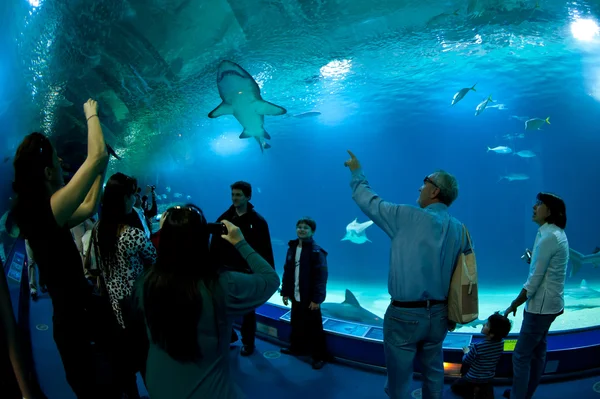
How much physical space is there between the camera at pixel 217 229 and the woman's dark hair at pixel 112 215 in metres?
1.32

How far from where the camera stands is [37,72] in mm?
5926

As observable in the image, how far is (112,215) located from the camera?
2455 millimetres

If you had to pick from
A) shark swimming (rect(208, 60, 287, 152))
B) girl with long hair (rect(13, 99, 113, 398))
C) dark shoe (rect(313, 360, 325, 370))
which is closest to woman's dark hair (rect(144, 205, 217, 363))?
girl with long hair (rect(13, 99, 113, 398))

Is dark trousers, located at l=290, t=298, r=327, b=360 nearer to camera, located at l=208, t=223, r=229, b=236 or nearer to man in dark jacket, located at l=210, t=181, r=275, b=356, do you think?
man in dark jacket, located at l=210, t=181, r=275, b=356

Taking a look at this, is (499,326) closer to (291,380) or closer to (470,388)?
(470,388)

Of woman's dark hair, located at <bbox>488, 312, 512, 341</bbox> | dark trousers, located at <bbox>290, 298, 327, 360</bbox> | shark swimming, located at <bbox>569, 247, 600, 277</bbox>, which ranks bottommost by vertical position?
shark swimming, located at <bbox>569, 247, 600, 277</bbox>

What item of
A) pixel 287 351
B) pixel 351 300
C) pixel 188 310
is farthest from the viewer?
pixel 351 300

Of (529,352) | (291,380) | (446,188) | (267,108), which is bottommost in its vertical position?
(291,380)

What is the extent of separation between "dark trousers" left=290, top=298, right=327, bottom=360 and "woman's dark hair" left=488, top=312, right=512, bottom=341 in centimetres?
190

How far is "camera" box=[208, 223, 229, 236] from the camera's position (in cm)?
149

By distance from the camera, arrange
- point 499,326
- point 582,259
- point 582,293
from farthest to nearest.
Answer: point 582,293 < point 582,259 < point 499,326

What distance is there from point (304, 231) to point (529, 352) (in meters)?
2.63

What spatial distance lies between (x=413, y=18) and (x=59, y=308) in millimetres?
9834

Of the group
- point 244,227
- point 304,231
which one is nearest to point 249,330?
point 244,227
